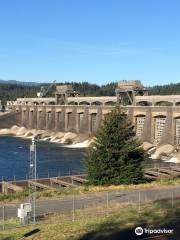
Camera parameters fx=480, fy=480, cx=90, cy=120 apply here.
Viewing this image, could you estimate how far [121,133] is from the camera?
126 ft

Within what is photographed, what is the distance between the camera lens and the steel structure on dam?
82812 millimetres

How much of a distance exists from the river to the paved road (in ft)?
85.6

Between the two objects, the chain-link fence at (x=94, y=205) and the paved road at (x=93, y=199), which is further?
the paved road at (x=93, y=199)

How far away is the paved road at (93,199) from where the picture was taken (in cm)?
2632

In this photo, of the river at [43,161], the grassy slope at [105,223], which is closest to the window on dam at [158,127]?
the river at [43,161]

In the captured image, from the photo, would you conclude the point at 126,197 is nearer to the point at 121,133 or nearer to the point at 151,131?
the point at 121,133

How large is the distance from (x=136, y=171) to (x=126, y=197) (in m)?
8.00

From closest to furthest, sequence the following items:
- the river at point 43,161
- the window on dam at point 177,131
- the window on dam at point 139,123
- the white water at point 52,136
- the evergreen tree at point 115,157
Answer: the evergreen tree at point 115,157, the river at point 43,161, the window on dam at point 177,131, the window on dam at point 139,123, the white water at point 52,136

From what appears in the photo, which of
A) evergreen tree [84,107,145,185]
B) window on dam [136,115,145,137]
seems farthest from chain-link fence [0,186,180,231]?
window on dam [136,115,145,137]

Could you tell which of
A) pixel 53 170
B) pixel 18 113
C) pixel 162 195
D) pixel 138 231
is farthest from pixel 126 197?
pixel 18 113

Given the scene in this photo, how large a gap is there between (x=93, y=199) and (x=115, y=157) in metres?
8.61

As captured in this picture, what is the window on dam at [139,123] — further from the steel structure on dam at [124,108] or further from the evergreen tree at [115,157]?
the evergreen tree at [115,157]

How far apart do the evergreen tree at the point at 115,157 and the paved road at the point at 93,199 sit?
4514mm

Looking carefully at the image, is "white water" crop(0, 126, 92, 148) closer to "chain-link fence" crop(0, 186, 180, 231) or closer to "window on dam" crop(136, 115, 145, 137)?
"window on dam" crop(136, 115, 145, 137)
